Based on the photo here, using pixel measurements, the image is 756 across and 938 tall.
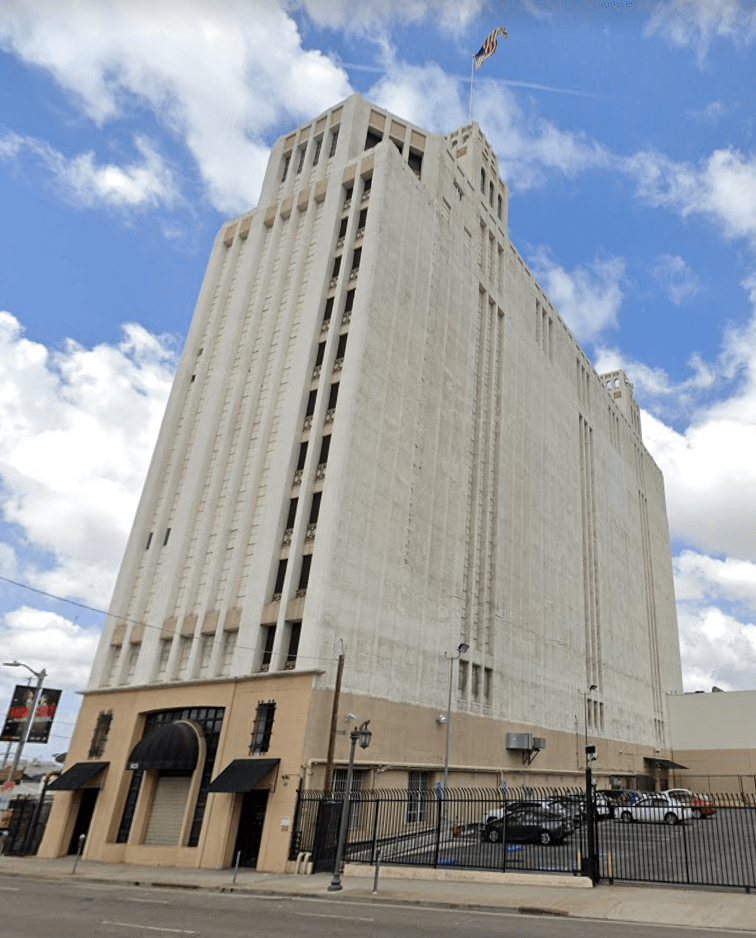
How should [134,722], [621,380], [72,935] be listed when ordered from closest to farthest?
[72,935] < [134,722] < [621,380]

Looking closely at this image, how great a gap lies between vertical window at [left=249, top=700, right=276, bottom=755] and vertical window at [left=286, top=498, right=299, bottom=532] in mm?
9307

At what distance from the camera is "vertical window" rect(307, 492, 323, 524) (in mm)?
35875

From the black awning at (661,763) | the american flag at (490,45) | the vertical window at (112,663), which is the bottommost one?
the vertical window at (112,663)

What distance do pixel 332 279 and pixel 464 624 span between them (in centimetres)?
2336

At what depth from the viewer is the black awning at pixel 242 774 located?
28.6 meters

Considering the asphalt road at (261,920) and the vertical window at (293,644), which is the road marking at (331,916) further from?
the vertical window at (293,644)

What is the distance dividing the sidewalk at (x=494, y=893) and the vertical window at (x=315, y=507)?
15966mm

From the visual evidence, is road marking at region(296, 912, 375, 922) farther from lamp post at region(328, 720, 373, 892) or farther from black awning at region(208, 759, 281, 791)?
black awning at region(208, 759, 281, 791)

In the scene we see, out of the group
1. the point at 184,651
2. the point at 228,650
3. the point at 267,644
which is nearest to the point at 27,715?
the point at 184,651

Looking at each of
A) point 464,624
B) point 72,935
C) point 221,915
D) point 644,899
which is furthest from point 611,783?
point 72,935

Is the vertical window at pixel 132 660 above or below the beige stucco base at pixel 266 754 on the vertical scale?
above

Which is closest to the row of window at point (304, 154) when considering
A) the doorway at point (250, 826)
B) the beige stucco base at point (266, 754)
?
the beige stucco base at point (266, 754)

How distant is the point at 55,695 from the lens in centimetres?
4138

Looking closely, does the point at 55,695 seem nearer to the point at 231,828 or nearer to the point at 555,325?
the point at 231,828
